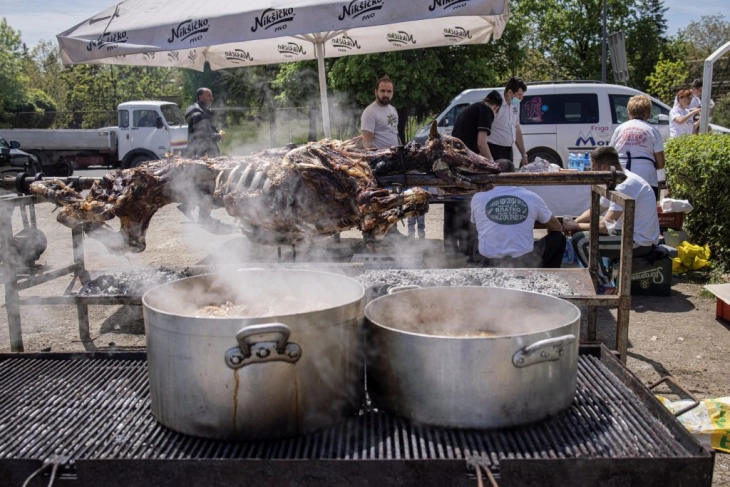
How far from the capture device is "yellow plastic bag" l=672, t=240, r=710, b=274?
6.83m

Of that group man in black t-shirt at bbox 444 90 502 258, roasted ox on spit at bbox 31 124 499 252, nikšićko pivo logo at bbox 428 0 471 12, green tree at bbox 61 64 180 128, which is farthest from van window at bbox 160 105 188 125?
green tree at bbox 61 64 180 128

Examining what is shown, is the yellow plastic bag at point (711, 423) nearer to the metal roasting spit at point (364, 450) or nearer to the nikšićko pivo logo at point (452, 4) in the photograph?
the metal roasting spit at point (364, 450)

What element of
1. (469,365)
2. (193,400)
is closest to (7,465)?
(193,400)

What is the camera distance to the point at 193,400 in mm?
2053

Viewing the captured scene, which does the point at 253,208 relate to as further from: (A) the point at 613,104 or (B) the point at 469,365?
(A) the point at 613,104

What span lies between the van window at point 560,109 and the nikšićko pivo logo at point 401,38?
16.5 ft

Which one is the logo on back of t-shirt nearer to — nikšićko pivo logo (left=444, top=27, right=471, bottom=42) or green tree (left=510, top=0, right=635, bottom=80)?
nikšićko pivo logo (left=444, top=27, right=471, bottom=42)

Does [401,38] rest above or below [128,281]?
above

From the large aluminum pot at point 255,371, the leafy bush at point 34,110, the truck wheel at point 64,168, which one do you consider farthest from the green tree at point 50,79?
the large aluminum pot at point 255,371

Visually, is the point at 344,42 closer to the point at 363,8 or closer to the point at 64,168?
the point at 363,8

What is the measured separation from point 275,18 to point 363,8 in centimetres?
87

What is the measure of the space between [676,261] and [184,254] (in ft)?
19.8

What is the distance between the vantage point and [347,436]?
84.8 inches

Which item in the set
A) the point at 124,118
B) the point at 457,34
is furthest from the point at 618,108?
the point at 124,118
